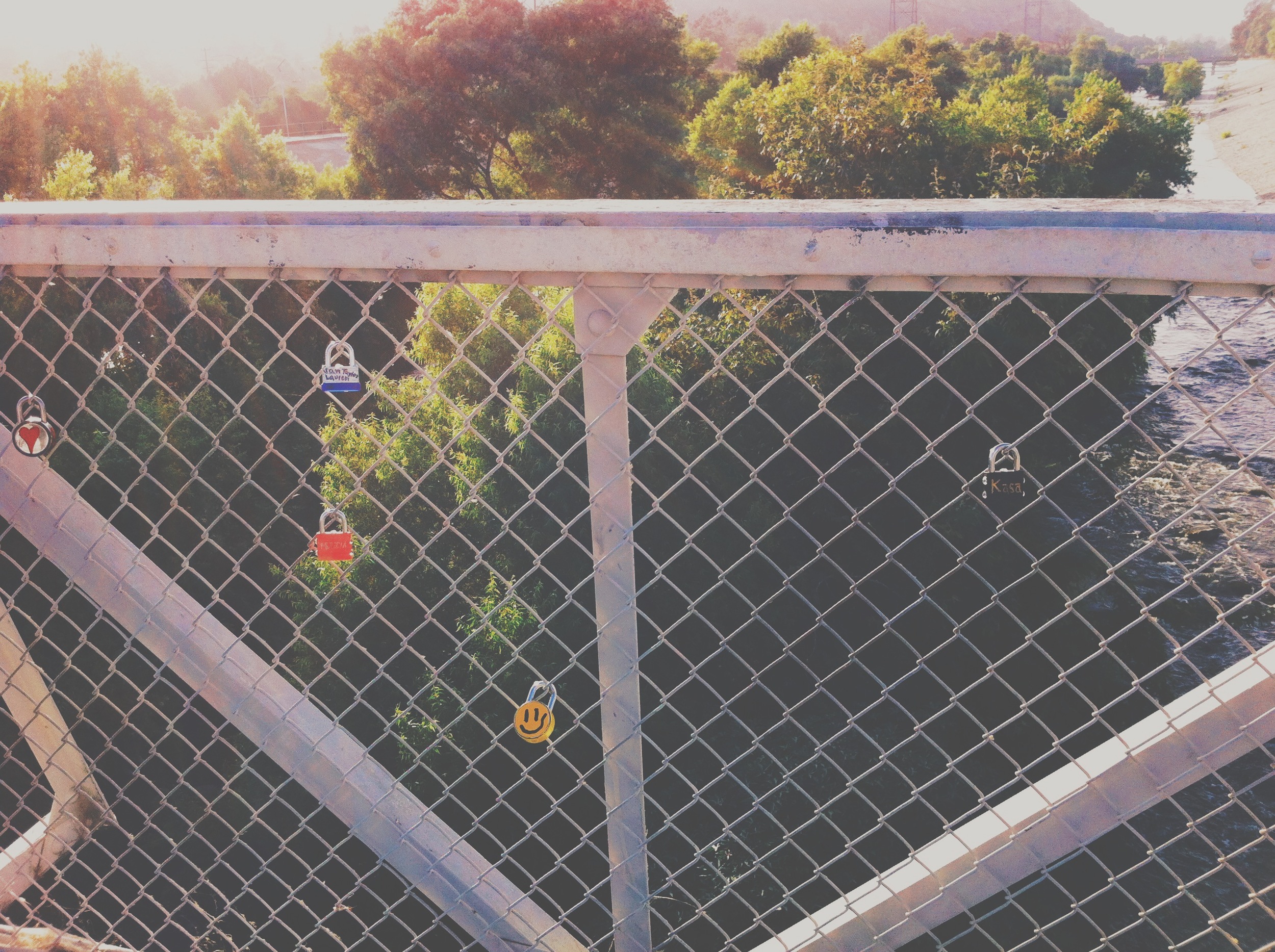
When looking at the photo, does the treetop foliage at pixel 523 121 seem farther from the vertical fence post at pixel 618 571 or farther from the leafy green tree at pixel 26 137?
the vertical fence post at pixel 618 571

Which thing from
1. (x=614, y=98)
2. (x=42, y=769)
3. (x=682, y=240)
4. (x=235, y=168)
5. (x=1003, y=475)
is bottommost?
(x=235, y=168)

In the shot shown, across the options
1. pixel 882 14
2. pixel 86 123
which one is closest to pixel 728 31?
pixel 882 14

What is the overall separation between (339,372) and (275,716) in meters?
0.59

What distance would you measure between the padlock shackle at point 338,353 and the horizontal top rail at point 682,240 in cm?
9

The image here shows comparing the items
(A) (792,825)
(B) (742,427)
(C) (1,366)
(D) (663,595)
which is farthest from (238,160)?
(C) (1,366)

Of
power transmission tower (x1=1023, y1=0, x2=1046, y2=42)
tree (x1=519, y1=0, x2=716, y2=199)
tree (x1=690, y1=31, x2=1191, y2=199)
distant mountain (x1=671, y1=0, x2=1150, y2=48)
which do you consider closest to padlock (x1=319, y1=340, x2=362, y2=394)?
tree (x1=690, y1=31, x2=1191, y2=199)

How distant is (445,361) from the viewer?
806cm

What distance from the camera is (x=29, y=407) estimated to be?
142cm

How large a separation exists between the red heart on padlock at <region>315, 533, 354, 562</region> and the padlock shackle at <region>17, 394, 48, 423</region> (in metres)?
0.46

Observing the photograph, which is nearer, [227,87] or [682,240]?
[682,240]

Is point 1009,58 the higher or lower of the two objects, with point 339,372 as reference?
lower

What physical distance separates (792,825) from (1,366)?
586cm

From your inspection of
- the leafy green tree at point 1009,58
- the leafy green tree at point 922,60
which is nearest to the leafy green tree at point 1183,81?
the leafy green tree at point 1009,58

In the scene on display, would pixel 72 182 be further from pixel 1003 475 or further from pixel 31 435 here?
pixel 1003 475
